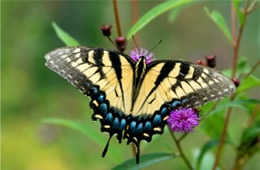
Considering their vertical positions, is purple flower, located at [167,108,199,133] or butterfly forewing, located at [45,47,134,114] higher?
butterfly forewing, located at [45,47,134,114]

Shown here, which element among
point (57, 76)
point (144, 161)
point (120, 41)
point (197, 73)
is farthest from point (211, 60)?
point (57, 76)

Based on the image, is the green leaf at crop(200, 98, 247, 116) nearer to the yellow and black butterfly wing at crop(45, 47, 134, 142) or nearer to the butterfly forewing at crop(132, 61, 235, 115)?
the butterfly forewing at crop(132, 61, 235, 115)

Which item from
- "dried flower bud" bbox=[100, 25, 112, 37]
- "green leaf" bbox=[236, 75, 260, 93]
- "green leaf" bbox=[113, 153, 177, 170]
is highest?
"dried flower bud" bbox=[100, 25, 112, 37]

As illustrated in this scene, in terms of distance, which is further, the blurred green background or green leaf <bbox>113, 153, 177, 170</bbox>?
the blurred green background

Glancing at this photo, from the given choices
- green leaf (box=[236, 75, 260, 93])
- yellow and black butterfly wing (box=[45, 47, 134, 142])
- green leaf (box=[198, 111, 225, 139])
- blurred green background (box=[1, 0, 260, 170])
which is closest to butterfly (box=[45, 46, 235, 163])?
yellow and black butterfly wing (box=[45, 47, 134, 142])

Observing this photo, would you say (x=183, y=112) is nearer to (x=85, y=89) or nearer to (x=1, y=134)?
(x=85, y=89)

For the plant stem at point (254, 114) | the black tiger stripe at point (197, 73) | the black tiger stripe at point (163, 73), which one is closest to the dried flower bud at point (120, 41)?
the black tiger stripe at point (163, 73)

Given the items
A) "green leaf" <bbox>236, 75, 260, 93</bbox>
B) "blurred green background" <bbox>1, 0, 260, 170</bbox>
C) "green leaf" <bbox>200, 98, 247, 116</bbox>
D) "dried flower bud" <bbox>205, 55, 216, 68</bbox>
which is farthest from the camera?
"blurred green background" <bbox>1, 0, 260, 170</bbox>

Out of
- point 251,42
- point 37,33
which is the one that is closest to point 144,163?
point 37,33

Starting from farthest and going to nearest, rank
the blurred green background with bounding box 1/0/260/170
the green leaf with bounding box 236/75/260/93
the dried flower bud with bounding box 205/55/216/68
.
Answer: the blurred green background with bounding box 1/0/260/170
the dried flower bud with bounding box 205/55/216/68
the green leaf with bounding box 236/75/260/93
